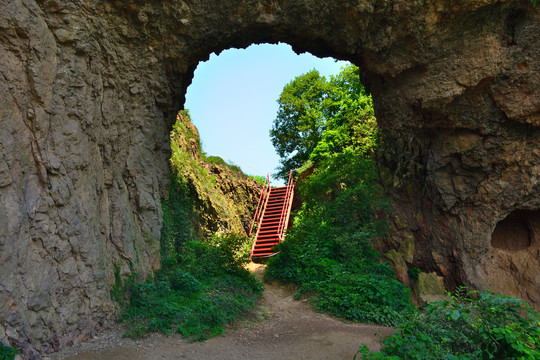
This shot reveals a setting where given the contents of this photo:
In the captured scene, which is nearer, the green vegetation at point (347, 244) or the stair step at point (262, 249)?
the green vegetation at point (347, 244)

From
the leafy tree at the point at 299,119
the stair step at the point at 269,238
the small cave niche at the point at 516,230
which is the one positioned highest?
the leafy tree at the point at 299,119

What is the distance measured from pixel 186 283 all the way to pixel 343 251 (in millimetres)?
4633

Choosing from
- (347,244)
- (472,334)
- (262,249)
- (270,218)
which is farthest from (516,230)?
(270,218)

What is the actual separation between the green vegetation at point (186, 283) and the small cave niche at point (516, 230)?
7716 millimetres

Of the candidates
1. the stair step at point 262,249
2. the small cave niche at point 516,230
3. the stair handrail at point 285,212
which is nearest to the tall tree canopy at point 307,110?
the stair handrail at point 285,212

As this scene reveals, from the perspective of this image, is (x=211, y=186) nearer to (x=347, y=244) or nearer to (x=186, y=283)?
(x=347, y=244)

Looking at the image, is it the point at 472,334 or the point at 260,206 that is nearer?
the point at 472,334

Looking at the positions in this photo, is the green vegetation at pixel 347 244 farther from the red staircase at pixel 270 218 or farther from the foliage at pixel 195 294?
the red staircase at pixel 270 218

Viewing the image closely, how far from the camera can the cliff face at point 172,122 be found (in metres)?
5.65

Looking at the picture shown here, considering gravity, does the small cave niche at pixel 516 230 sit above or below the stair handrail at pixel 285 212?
above

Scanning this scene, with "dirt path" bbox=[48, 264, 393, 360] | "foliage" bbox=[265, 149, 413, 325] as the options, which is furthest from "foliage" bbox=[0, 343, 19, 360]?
"foliage" bbox=[265, 149, 413, 325]

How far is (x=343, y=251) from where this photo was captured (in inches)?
415

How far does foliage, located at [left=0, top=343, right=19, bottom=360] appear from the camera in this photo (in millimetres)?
4571

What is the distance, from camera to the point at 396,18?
9.94m
